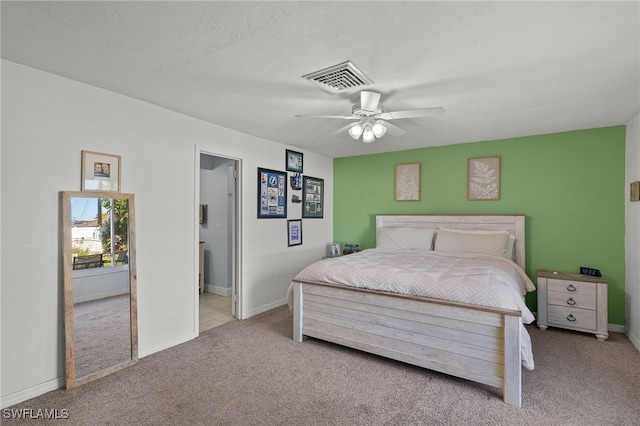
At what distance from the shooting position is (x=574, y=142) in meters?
3.67

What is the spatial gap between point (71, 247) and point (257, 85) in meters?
1.86

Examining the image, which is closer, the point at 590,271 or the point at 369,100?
the point at 369,100

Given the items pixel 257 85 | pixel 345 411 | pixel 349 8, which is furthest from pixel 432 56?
pixel 345 411

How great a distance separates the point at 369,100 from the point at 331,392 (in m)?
2.19

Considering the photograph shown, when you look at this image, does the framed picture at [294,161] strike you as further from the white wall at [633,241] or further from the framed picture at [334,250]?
the white wall at [633,241]

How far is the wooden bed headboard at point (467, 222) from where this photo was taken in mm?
3854

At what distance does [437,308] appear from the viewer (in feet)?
8.04

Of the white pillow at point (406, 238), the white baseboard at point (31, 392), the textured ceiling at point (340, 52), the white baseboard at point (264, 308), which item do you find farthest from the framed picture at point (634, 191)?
the white baseboard at point (31, 392)

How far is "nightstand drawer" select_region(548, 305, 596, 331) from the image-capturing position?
127 inches

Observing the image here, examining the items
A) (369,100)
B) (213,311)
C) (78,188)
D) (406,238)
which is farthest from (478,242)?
(78,188)

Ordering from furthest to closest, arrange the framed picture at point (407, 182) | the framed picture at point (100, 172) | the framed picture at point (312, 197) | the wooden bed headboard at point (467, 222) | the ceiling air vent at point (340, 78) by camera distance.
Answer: the framed picture at point (312, 197) → the framed picture at point (407, 182) → the wooden bed headboard at point (467, 222) → the framed picture at point (100, 172) → the ceiling air vent at point (340, 78)

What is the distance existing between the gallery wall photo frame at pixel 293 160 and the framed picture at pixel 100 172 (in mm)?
2249

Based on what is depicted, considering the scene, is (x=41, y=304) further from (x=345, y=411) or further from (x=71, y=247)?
(x=345, y=411)

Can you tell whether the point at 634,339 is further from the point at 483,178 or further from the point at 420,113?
the point at 420,113
